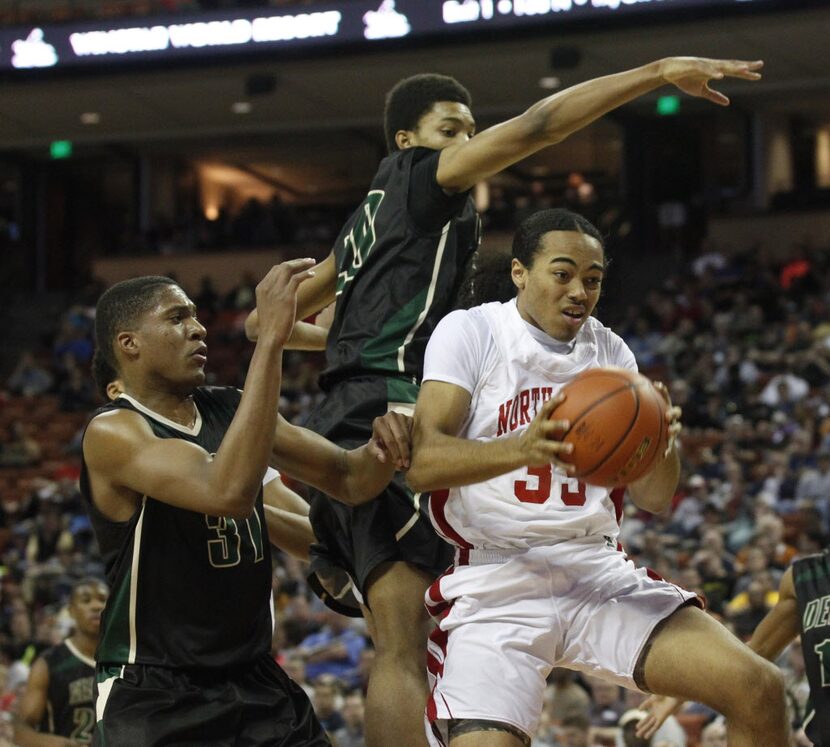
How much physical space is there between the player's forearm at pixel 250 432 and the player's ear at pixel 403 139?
1.29m

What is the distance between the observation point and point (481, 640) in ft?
12.8

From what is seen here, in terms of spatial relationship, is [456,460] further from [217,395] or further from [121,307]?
[121,307]

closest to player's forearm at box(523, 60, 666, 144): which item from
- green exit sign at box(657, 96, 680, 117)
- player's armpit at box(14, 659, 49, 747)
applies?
player's armpit at box(14, 659, 49, 747)

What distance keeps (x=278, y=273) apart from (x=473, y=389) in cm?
64

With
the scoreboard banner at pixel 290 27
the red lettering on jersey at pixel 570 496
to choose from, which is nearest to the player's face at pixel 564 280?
the red lettering on jersey at pixel 570 496

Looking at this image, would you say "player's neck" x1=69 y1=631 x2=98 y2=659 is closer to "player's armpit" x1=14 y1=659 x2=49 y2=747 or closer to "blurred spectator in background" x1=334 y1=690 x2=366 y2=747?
"player's armpit" x1=14 y1=659 x2=49 y2=747

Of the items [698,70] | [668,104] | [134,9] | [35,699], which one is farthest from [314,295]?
[668,104]

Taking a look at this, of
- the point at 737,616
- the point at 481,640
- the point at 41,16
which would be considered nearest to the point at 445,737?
the point at 481,640

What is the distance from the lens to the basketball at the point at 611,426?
3.44 metres

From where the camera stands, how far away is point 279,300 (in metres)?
3.70

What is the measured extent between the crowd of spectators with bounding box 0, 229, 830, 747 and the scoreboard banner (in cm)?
341

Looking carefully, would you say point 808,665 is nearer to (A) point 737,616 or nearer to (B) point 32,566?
(A) point 737,616

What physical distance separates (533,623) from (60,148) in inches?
800

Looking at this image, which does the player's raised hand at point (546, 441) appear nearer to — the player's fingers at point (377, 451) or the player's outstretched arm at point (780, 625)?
the player's fingers at point (377, 451)
